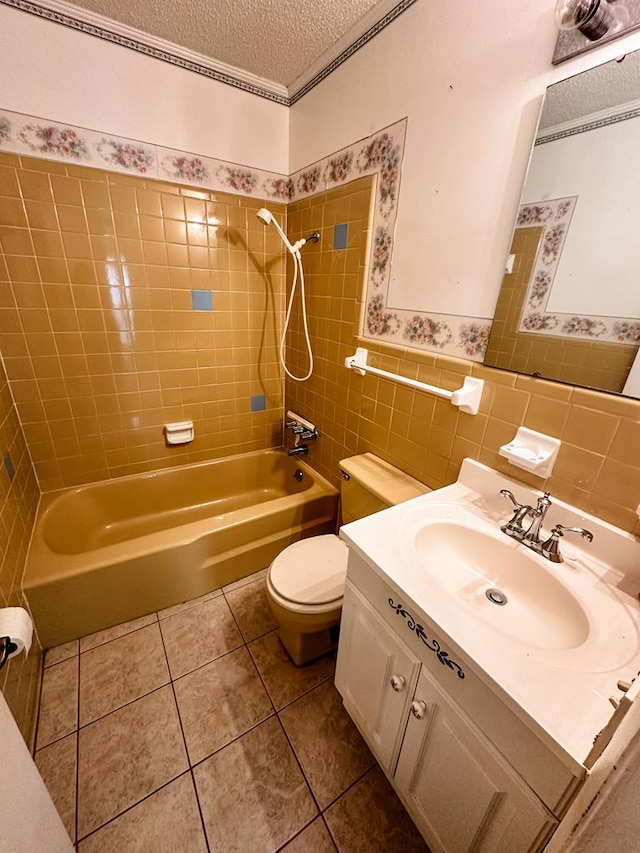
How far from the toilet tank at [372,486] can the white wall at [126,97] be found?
1.62 metres

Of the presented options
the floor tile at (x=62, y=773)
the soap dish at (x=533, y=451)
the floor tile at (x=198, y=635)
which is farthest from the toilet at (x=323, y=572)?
the floor tile at (x=62, y=773)

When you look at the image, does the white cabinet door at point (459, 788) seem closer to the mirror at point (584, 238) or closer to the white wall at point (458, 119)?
the mirror at point (584, 238)

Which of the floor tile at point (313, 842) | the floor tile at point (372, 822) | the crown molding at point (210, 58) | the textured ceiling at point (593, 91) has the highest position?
the crown molding at point (210, 58)

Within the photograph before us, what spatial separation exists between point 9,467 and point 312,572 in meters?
1.27

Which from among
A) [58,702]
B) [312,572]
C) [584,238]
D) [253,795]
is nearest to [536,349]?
[584,238]

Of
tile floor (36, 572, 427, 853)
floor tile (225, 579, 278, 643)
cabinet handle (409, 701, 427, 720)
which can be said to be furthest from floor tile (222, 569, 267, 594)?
cabinet handle (409, 701, 427, 720)

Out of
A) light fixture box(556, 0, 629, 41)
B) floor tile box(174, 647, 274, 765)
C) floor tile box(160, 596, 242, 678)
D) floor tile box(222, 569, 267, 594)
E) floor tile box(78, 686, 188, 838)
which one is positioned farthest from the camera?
floor tile box(222, 569, 267, 594)

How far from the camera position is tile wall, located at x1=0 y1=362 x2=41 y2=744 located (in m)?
1.04

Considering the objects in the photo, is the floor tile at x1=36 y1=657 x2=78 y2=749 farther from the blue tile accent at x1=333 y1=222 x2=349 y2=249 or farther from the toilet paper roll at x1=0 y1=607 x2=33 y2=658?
the blue tile accent at x1=333 y1=222 x2=349 y2=249

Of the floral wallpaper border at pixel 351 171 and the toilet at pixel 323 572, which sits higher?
the floral wallpaper border at pixel 351 171

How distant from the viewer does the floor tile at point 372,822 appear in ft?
3.02

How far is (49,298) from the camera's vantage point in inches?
59.3

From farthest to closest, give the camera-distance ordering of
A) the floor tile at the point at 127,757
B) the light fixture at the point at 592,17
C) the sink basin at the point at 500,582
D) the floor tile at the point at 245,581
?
the floor tile at the point at 245,581, the floor tile at the point at 127,757, the sink basin at the point at 500,582, the light fixture at the point at 592,17

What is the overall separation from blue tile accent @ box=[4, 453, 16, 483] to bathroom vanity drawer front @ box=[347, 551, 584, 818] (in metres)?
1.39
